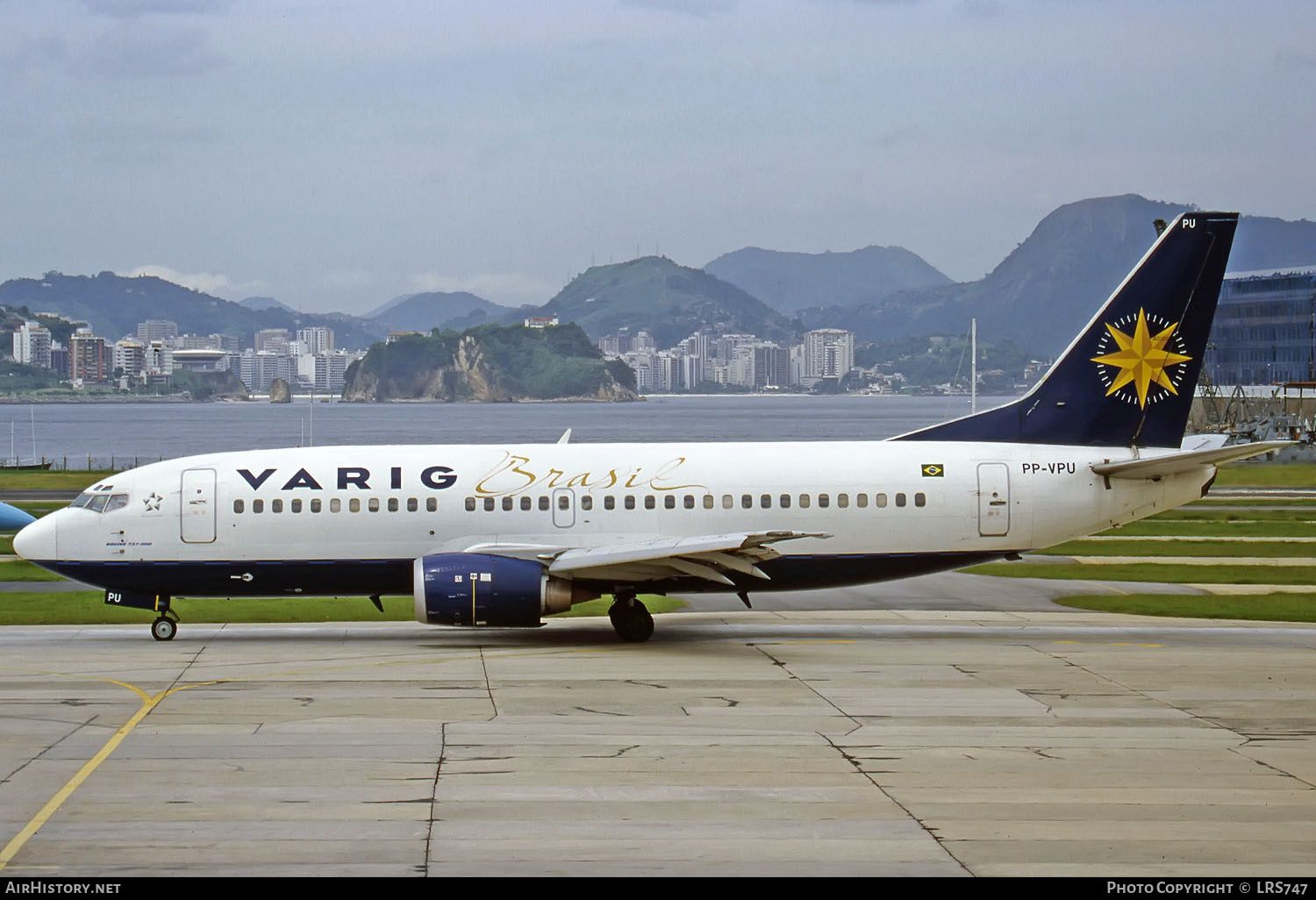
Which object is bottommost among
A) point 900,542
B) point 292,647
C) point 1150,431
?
point 292,647

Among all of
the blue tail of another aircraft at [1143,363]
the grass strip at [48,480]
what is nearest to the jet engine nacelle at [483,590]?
the blue tail of another aircraft at [1143,363]

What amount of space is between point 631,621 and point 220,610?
11336 mm

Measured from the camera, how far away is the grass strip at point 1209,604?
32.7m

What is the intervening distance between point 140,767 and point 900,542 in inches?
649

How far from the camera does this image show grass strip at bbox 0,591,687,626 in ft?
107

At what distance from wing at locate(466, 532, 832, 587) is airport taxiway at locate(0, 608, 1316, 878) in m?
1.47

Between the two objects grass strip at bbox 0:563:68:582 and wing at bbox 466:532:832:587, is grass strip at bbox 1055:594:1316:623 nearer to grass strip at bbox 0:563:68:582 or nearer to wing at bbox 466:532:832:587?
wing at bbox 466:532:832:587

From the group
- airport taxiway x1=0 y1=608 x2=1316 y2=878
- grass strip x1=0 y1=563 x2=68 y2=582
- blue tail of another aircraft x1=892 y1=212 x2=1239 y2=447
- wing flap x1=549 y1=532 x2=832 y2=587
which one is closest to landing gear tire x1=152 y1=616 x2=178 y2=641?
airport taxiway x1=0 y1=608 x2=1316 y2=878

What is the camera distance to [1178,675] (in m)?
24.6

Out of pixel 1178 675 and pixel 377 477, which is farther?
pixel 377 477

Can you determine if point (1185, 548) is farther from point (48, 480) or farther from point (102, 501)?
point (48, 480)

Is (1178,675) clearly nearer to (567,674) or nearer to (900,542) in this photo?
(900,542)

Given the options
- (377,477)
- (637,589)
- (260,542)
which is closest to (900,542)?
(637,589)
